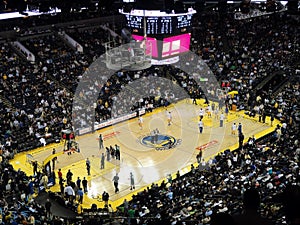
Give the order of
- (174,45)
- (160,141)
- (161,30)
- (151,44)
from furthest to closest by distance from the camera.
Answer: (160,141)
(174,45)
(151,44)
(161,30)

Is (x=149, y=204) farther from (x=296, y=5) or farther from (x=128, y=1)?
(x=296, y=5)

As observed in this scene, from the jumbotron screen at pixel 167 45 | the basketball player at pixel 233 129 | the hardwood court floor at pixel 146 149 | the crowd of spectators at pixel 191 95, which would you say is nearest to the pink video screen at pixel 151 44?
the jumbotron screen at pixel 167 45

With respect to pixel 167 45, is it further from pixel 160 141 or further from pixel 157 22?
pixel 160 141

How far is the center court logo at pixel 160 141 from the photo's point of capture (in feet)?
81.2

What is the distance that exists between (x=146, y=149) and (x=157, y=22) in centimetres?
741

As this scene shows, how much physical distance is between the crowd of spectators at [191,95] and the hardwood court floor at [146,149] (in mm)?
1101

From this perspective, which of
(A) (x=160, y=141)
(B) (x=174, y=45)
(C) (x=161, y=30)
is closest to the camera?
(C) (x=161, y=30)

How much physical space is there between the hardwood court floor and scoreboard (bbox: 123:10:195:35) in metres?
6.46

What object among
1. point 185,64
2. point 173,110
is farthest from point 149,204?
point 185,64

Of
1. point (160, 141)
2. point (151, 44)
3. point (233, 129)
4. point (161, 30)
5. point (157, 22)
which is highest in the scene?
point (157, 22)

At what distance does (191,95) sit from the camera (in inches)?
1261

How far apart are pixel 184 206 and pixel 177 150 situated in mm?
8455

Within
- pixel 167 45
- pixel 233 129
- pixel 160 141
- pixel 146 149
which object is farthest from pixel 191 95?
pixel 167 45

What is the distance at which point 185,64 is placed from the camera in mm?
35562
